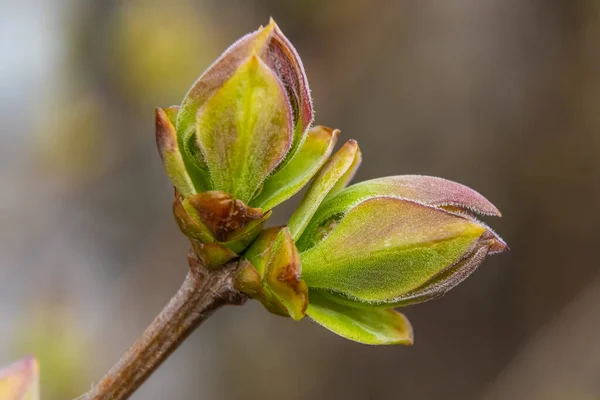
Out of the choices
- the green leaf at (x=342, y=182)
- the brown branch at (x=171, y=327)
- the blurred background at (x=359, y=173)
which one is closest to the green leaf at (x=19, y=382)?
the brown branch at (x=171, y=327)

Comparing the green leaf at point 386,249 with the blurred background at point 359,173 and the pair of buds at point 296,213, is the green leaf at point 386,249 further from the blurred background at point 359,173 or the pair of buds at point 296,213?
the blurred background at point 359,173

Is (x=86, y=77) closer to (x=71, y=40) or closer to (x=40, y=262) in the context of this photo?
(x=71, y=40)

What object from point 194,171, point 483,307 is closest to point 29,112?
point 483,307

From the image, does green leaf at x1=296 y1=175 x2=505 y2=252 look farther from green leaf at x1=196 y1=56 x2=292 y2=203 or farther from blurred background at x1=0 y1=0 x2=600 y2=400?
blurred background at x1=0 y1=0 x2=600 y2=400

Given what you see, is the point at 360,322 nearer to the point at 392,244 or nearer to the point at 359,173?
the point at 392,244

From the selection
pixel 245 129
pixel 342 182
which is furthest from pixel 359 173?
pixel 245 129

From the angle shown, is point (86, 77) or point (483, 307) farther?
point (86, 77)
